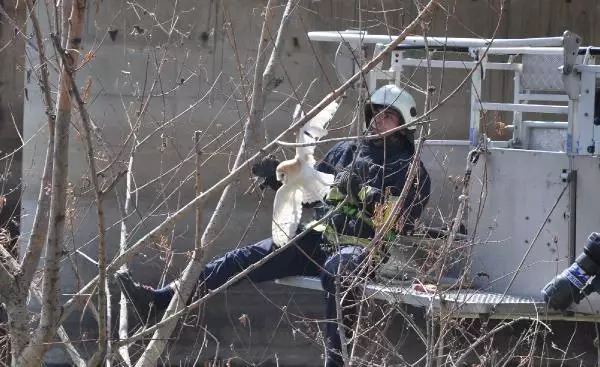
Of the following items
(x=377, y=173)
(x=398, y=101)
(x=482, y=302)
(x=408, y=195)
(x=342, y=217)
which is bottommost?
(x=482, y=302)

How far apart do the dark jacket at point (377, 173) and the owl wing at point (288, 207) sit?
158 mm

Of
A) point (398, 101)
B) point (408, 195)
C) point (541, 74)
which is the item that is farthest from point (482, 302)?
point (541, 74)

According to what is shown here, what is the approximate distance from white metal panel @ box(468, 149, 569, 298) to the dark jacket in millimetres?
323

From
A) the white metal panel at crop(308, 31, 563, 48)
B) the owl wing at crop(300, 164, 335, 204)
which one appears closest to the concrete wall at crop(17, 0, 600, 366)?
the white metal panel at crop(308, 31, 563, 48)

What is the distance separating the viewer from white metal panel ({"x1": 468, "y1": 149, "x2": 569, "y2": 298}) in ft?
17.1

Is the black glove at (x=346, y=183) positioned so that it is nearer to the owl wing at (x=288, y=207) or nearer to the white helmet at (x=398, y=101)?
the owl wing at (x=288, y=207)

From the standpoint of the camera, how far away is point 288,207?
539 cm

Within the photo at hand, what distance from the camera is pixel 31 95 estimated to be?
25.7ft

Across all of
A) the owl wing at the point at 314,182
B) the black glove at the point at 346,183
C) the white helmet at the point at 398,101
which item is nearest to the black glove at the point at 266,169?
the black glove at the point at 346,183

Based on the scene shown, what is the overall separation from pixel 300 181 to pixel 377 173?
25.5 inches

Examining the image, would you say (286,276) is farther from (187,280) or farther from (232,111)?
(232,111)

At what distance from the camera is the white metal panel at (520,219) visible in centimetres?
522

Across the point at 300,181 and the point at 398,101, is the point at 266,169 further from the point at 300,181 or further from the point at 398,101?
the point at 398,101

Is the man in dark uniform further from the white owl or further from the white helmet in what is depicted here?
the white owl
